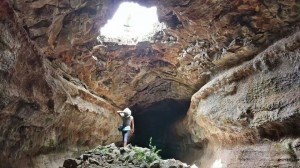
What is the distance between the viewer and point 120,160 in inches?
275

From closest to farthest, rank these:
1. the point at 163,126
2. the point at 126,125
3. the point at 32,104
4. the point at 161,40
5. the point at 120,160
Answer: the point at 32,104
the point at 120,160
the point at 161,40
the point at 126,125
the point at 163,126

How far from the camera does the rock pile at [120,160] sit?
6.20 m

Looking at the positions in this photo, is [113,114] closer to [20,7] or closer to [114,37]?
[114,37]

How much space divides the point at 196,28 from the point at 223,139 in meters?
3.33

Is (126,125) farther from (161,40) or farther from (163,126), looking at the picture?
(163,126)

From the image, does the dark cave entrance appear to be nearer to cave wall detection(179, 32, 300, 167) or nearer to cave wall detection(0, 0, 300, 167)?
cave wall detection(0, 0, 300, 167)

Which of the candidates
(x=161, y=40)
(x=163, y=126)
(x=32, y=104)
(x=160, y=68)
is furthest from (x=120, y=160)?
(x=163, y=126)

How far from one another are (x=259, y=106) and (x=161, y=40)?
3619 mm

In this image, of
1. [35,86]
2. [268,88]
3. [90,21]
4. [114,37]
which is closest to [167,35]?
[114,37]

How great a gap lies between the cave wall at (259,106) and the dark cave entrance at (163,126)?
3.83 meters

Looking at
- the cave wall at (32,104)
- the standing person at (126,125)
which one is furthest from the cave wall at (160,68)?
the standing person at (126,125)

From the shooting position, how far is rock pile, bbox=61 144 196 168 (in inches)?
244

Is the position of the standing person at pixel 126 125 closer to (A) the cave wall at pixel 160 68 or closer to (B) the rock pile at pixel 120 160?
(A) the cave wall at pixel 160 68

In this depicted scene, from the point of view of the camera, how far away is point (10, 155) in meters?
5.55
